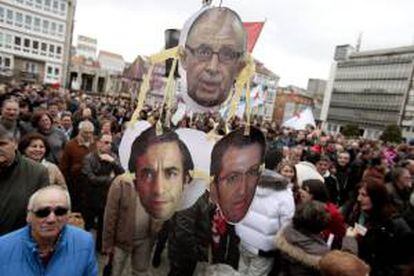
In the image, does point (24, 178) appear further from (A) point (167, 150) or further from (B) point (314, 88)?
(B) point (314, 88)

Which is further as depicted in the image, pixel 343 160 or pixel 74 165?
pixel 343 160

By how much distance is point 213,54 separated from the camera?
12.4 feet

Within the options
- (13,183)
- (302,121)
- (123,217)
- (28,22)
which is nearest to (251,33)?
(123,217)

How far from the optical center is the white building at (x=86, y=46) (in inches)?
4961

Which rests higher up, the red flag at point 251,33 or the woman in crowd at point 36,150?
the red flag at point 251,33

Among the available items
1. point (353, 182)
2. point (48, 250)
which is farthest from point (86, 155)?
point (353, 182)

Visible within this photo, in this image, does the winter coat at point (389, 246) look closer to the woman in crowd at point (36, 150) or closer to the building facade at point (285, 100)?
the woman in crowd at point (36, 150)

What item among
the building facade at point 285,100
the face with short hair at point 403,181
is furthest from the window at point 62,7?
the building facade at point 285,100

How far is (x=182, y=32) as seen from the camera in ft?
12.5

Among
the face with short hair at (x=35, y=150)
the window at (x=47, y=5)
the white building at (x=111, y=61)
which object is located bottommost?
the face with short hair at (x=35, y=150)

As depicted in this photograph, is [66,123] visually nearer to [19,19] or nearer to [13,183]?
[13,183]

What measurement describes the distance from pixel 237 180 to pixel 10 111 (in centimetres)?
372

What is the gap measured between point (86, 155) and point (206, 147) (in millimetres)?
2450

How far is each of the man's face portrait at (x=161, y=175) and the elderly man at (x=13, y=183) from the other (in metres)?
0.86
